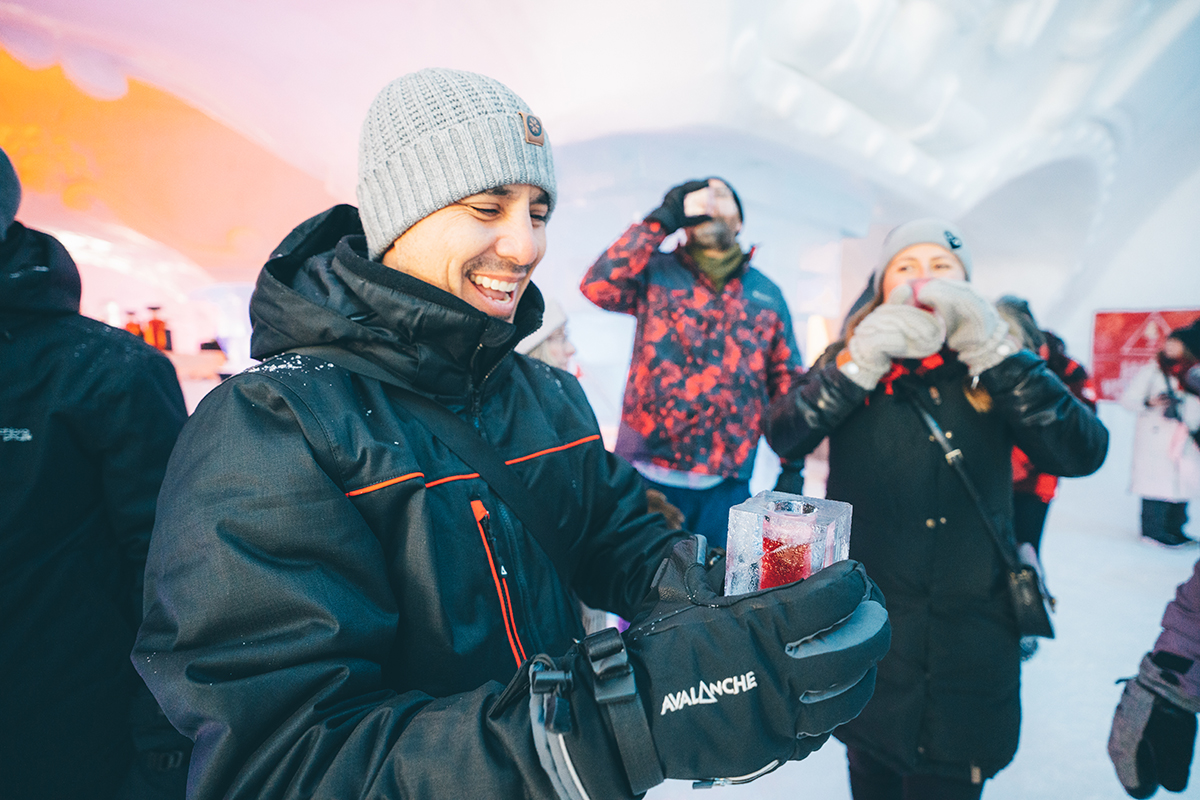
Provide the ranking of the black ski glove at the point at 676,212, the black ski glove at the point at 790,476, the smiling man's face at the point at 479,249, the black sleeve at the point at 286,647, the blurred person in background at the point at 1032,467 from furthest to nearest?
the blurred person in background at the point at 1032,467 < the black ski glove at the point at 676,212 < the black ski glove at the point at 790,476 < the smiling man's face at the point at 479,249 < the black sleeve at the point at 286,647

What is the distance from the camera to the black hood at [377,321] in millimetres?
894

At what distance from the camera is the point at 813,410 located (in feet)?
5.31

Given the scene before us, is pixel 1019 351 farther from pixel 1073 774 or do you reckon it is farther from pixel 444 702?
pixel 1073 774

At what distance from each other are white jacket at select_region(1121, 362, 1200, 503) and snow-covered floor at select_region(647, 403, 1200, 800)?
1.71 feet

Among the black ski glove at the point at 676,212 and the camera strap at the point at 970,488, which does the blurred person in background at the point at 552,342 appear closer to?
the black ski glove at the point at 676,212

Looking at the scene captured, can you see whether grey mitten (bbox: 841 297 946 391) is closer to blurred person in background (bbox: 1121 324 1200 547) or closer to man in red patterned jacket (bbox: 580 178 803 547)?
man in red patterned jacket (bbox: 580 178 803 547)

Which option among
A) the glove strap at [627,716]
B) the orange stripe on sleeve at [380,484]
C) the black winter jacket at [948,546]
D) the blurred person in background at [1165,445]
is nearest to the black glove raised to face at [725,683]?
the glove strap at [627,716]

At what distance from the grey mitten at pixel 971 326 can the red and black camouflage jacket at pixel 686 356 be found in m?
0.91

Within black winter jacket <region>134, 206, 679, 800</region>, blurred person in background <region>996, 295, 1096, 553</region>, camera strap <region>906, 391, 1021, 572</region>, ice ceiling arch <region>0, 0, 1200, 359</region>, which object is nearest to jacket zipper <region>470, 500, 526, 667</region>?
black winter jacket <region>134, 206, 679, 800</region>

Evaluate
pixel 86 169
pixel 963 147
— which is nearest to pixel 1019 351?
pixel 963 147

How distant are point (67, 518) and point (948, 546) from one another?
203 cm

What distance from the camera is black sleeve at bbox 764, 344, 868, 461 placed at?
1573 millimetres

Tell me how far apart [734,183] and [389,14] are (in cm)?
289

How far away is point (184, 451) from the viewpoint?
767 mm
